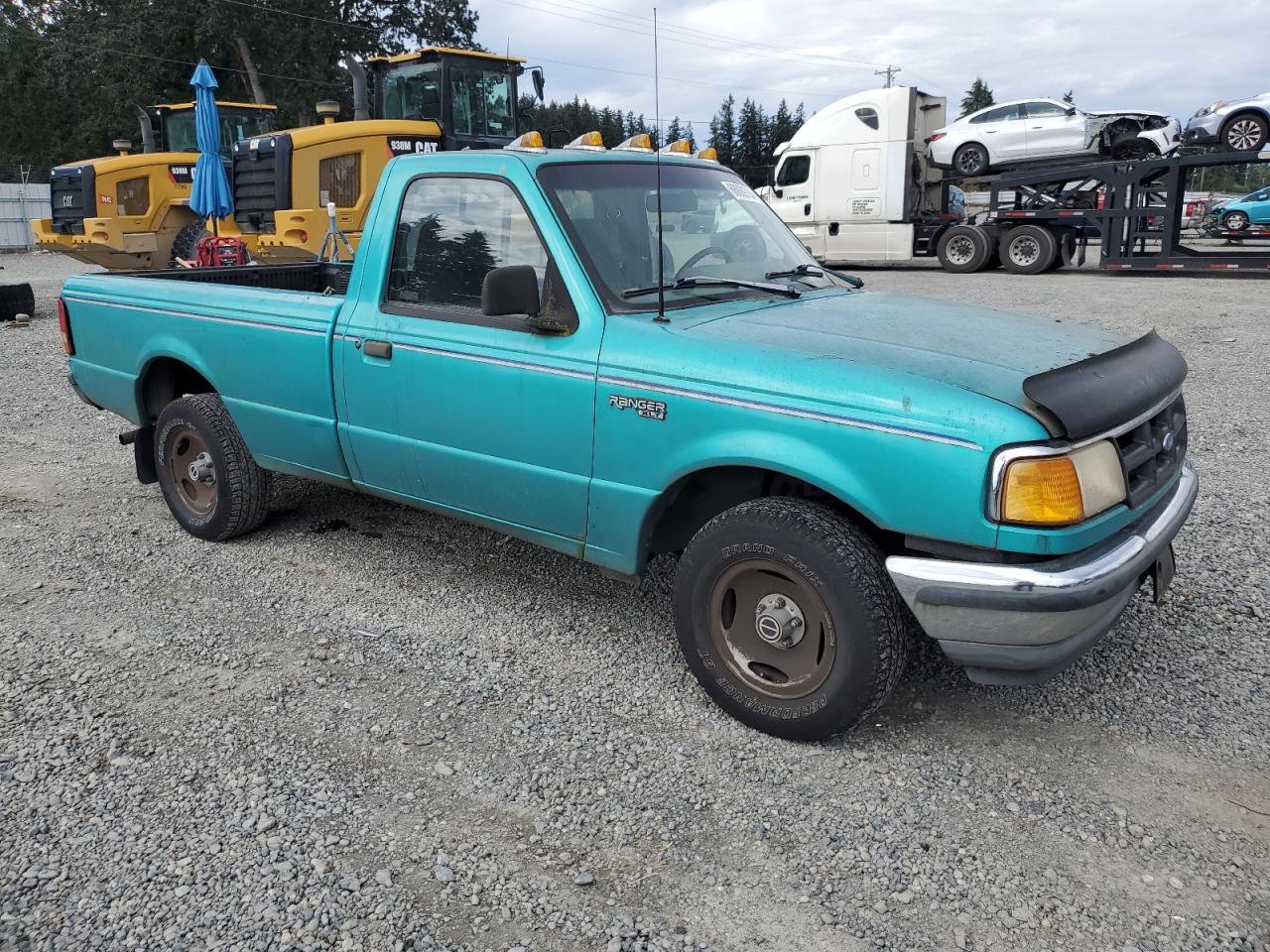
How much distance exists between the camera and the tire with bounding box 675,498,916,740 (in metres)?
3.03

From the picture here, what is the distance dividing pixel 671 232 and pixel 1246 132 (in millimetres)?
17813

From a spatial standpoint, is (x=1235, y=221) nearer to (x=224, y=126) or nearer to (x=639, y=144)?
(x=224, y=126)

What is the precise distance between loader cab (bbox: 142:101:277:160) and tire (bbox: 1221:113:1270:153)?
57.3 feet

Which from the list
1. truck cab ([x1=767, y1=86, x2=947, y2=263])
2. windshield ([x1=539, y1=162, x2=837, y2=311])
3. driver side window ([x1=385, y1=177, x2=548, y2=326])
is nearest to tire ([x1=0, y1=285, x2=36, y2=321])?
driver side window ([x1=385, y1=177, x2=548, y2=326])

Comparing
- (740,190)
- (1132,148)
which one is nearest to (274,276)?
(740,190)

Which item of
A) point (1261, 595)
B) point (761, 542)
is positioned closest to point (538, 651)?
point (761, 542)

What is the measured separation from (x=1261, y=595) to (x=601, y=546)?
116 inches

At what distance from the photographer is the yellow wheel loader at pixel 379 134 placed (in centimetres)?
1416

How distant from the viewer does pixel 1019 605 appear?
109 inches

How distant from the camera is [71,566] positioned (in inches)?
192

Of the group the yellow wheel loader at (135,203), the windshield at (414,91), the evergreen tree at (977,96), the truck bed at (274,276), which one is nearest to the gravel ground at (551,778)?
the truck bed at (274,276)

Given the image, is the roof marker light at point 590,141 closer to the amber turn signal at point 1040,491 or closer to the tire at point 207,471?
the tire at point 207,471

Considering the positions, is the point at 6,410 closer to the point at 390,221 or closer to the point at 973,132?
the point at 390,221

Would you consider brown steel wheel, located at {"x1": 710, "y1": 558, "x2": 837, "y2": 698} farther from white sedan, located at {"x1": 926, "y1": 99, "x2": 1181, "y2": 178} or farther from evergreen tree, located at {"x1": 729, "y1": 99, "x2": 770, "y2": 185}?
evergreen tree, located at {"x1": 729, "y1": 99, "x2": 770, "y2": 185}
